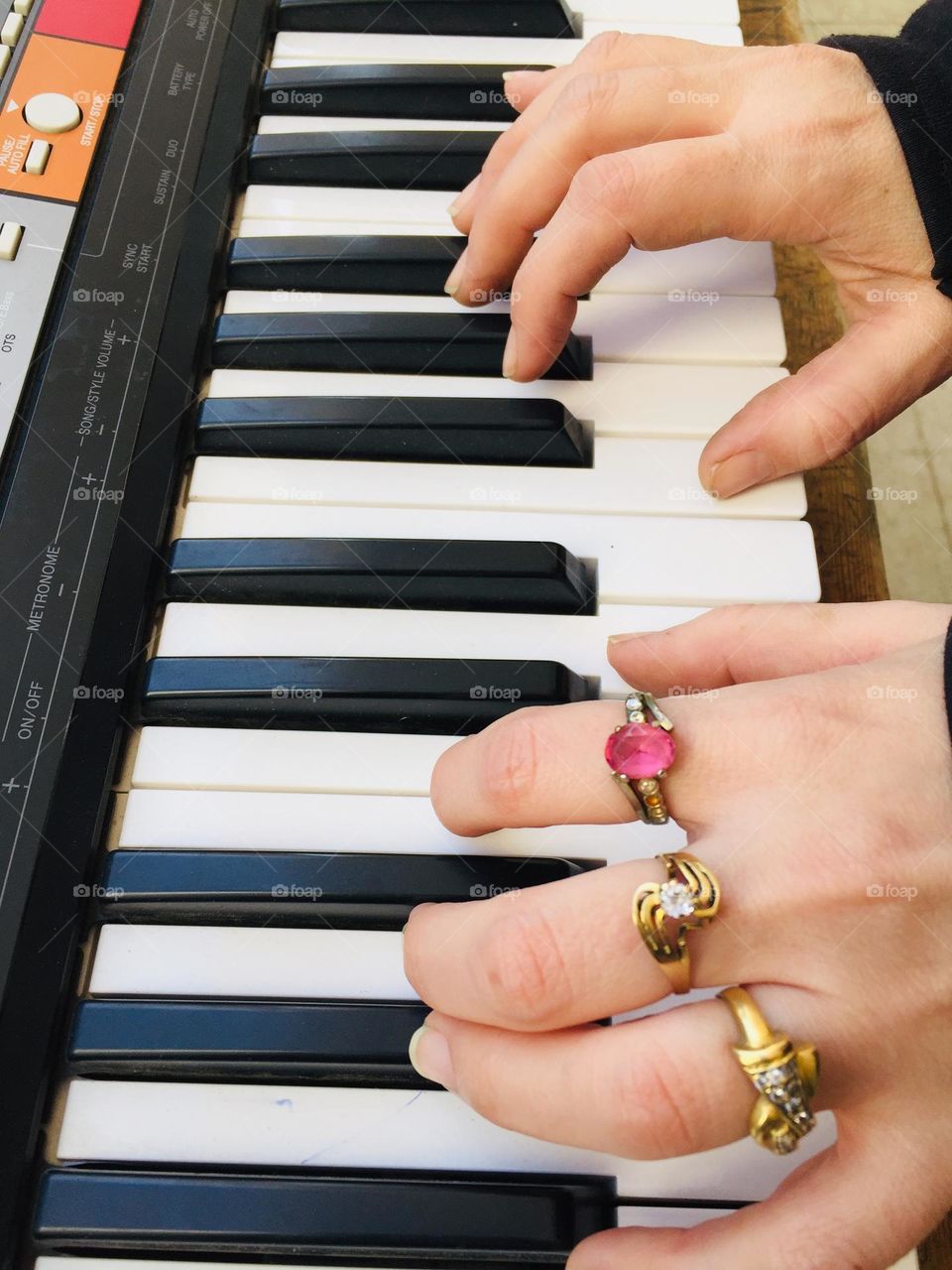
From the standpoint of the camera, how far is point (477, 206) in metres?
0.98

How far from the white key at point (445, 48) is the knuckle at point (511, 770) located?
2.67 feet

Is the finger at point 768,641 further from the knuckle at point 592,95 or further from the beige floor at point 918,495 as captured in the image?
the beige floor at point 918,495

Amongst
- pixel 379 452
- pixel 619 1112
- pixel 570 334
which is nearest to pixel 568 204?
pixel 570 334

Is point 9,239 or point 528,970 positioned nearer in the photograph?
point 528,970

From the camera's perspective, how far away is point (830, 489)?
3.45 feet

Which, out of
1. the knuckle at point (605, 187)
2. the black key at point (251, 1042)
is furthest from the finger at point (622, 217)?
the black key at point (251, 1042)

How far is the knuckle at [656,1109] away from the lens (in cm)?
58

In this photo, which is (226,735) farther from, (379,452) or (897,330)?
(897,330)

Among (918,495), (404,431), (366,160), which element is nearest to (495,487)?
(404,431)

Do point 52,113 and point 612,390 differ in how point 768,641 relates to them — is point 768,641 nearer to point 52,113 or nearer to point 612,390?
point 612,390

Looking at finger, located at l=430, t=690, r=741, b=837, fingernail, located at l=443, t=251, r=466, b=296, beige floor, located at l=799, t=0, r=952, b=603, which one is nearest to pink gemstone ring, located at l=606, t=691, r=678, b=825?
finger, located at l=430, t=690, r=741, b=837

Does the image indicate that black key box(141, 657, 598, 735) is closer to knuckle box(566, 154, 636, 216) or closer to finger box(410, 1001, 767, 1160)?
finger box(410, 1001, 767, 1160)

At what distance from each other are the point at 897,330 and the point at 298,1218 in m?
0.84

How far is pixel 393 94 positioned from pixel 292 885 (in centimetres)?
84
